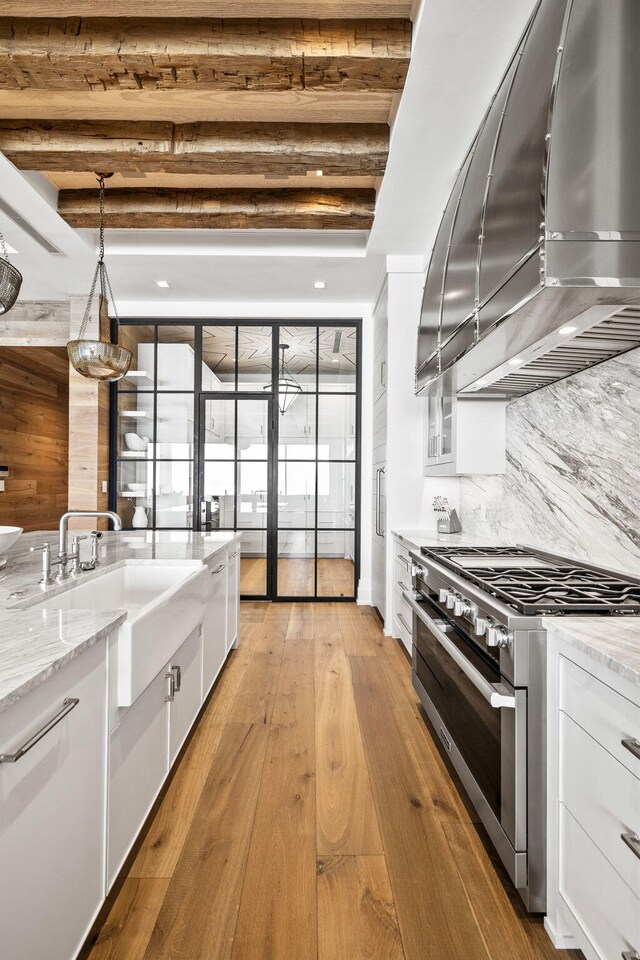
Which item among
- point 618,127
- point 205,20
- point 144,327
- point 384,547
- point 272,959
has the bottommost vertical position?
point 272,959

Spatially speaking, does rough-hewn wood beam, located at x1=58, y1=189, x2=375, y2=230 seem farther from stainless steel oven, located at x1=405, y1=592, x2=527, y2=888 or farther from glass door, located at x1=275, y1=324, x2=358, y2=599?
stainless steel oven, located at x1=405, y1=592, x2=527, y2=888

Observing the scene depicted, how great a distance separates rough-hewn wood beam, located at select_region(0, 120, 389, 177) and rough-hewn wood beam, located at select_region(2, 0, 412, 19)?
0.78m

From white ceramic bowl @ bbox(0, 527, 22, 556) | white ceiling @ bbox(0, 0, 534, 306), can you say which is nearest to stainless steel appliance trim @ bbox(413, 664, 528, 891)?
white ceramic bowl @ bbox(0, 527, 22, 556)

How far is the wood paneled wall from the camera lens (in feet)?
20.9

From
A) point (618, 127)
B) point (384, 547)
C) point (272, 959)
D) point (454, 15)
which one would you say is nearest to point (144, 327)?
point (384, 547)

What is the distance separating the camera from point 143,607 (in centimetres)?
170

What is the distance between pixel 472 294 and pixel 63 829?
6.67ft

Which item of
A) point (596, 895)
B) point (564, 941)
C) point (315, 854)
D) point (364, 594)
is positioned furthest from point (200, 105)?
point (364, 594)

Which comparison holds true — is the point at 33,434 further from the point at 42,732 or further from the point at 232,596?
the point at 42,732

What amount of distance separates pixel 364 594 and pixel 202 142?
3.78 m

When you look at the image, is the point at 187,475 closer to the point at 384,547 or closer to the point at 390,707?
the point at 384,547

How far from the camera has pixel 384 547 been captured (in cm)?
425

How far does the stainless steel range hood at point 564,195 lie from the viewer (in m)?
1.32

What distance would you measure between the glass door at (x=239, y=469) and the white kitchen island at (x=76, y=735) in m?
2.92
